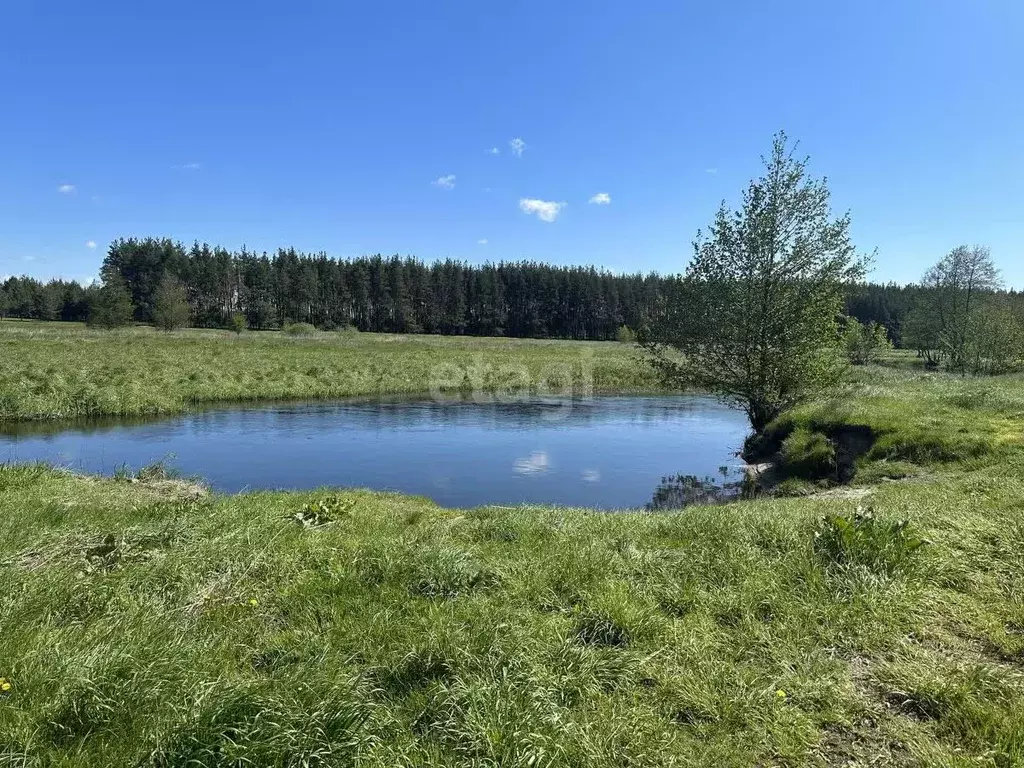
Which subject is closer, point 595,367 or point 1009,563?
point 1009,563

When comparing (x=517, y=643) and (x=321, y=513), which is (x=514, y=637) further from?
(x=321, y=513)

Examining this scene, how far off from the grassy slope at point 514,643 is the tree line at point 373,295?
8745cm

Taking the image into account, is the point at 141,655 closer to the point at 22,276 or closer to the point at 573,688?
the point at 573,688

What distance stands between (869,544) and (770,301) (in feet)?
52.4

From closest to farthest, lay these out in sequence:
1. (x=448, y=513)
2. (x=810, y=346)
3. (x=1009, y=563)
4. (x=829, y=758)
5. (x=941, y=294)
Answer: (x=829, y=758), (x=1009, y=563), (x=448, y=513), (x=810, y=346), (x=941, y=294)

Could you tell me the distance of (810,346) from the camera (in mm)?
20641

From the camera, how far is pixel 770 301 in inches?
830

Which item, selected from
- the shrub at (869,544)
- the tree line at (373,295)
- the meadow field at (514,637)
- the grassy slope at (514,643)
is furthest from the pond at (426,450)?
the tree line at (373,295)

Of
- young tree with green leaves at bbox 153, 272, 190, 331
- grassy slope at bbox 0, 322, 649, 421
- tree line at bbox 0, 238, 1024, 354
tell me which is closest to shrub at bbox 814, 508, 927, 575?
grassy slope at bbox 0, 322, 649, 421

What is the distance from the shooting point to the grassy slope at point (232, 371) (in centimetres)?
2625

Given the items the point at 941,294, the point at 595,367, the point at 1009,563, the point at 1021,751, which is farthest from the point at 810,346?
the point at 941,294

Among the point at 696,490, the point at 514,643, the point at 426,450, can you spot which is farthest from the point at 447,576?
the point at 426,450

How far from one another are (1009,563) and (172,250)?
393 feet

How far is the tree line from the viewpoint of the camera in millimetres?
101875
